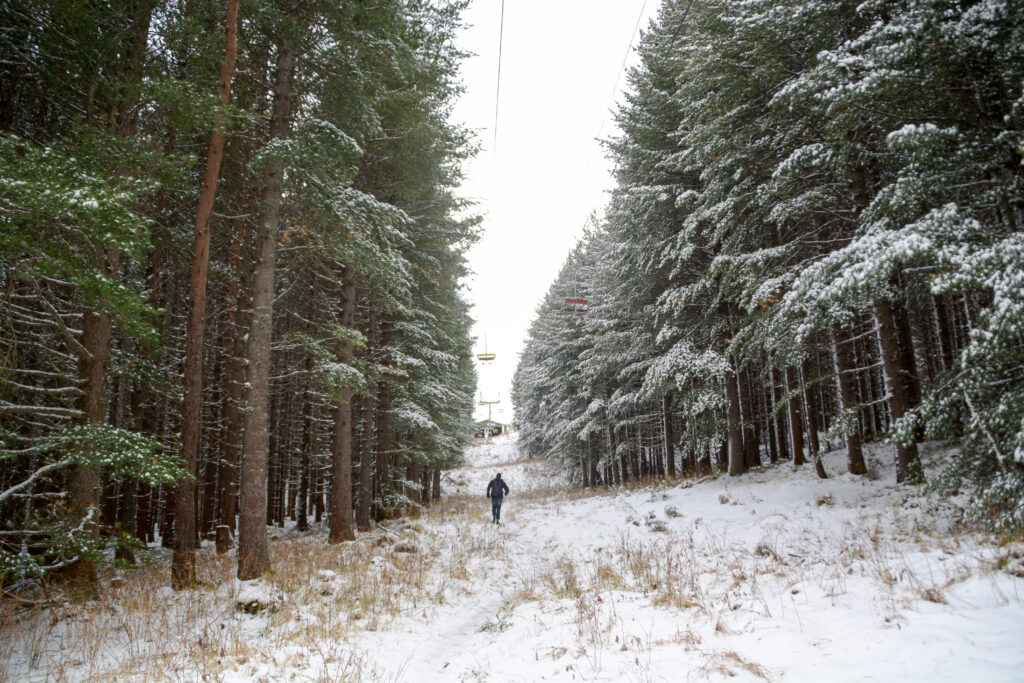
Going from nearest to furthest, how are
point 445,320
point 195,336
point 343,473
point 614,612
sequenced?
point 614,612 → point 195,336 → point 343,473 → point 445,320

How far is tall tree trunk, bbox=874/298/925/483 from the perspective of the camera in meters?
9.52

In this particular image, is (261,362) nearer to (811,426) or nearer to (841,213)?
(841,213)

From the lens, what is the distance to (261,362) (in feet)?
27.4

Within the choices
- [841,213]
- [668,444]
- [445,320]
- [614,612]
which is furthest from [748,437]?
[614,612]

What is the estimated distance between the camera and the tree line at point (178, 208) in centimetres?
554

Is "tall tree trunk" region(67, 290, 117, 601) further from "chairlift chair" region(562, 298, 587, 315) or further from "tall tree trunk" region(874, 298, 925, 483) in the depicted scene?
"chairlift chair" region(562, 298, 587, 315)

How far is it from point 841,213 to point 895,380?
158 inches

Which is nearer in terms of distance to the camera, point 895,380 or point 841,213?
point 895,380

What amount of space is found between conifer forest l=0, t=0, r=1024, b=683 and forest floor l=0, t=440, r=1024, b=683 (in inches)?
2.2

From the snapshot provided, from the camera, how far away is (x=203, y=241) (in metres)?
8.38

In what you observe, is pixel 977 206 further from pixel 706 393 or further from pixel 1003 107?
pixel 706 393

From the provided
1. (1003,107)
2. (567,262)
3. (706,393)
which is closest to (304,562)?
(706,393)

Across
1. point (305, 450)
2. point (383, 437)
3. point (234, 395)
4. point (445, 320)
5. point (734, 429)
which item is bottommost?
point (305, 450)

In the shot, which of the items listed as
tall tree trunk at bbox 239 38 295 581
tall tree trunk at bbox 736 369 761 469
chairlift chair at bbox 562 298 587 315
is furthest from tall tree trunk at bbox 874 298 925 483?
chairlift chair at bbox 562 298 587 315
